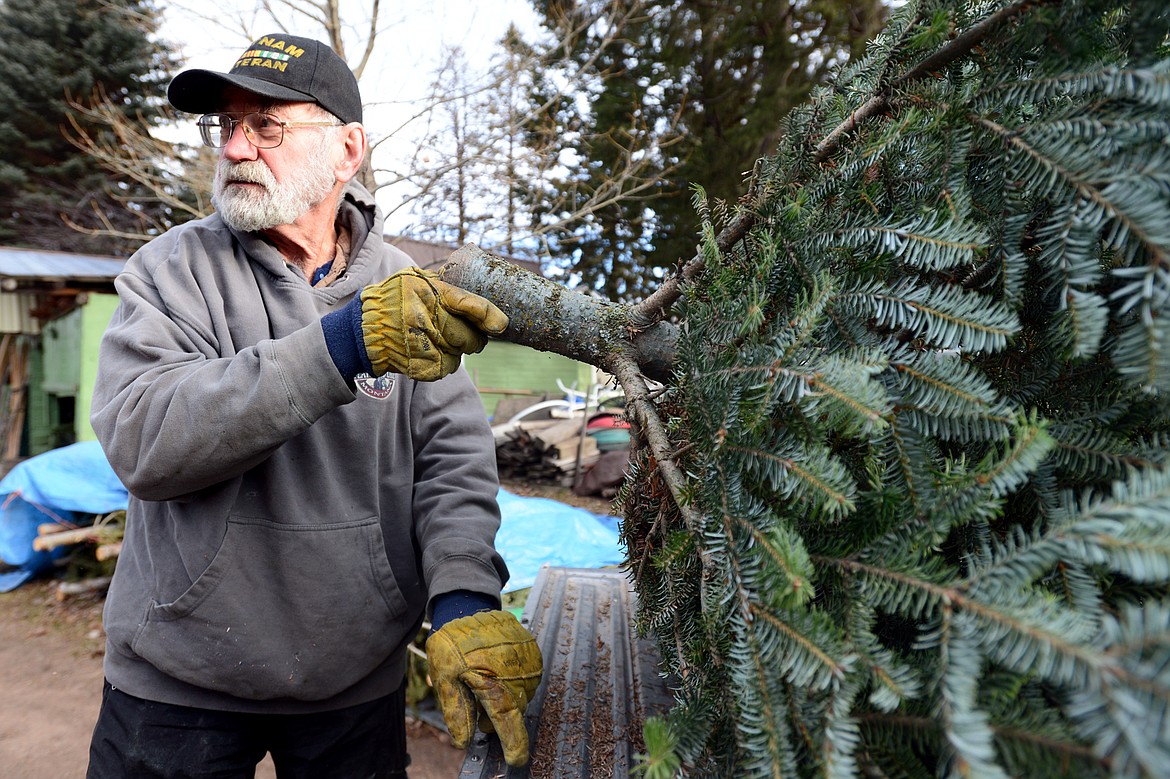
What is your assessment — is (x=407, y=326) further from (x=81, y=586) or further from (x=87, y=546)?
(x=87, y=546)

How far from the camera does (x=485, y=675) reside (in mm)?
1442

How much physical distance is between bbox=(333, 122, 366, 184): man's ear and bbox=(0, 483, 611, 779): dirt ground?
3500 millimetres

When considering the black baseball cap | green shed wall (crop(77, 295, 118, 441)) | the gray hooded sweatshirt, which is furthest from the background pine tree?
green shed wall (crop(77, 295, 118, 441))

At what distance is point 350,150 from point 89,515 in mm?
6143

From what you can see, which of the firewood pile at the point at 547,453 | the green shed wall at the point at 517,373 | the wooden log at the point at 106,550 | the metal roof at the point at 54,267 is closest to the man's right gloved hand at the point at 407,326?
the wooden log at the point at 106,550

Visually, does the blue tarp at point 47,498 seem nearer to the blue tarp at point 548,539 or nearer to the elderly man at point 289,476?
the blue tarp at point 548,539

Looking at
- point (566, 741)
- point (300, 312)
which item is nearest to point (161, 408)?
point (300, 312)

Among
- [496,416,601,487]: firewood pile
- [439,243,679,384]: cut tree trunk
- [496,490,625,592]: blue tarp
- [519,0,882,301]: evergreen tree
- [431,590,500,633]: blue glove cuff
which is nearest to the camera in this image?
[439,243,679,384]: cut tree trunk

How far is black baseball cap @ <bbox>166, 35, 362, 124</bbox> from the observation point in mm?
1971

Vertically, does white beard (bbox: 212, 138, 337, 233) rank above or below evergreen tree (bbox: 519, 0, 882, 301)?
below

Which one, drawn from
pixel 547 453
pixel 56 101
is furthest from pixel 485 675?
pixel 56 101

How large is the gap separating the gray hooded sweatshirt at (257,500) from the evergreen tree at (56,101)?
17.6 m

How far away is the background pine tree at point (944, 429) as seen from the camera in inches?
23.2

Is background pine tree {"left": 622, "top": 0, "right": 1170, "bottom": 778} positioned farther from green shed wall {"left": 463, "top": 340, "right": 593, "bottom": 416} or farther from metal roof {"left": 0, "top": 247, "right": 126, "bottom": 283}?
green shed wall {"left": 463, "top": 340, "right": 593, "bottom": 416}
